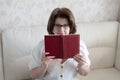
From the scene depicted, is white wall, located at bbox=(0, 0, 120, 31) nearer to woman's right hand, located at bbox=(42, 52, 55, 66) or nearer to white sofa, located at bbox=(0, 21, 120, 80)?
A: white sofa, located at bbox=(0, 21, 120, 80)

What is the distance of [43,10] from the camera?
6.46 ft

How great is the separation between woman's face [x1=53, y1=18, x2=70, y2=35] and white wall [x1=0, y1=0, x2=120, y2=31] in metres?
0.53

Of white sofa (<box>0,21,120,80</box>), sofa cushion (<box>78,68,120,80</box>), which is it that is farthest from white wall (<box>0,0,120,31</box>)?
sofa cushion (<box>78,68,120,80</box>)

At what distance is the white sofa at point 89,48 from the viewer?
1.75 m

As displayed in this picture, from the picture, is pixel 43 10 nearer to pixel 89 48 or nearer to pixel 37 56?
pixel 89 48

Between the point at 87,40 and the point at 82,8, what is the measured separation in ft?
1.06

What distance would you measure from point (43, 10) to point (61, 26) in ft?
2.04

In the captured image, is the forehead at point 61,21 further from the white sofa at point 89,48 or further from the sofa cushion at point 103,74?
the sofa cushion at point 103,74

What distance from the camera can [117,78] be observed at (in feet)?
6.26

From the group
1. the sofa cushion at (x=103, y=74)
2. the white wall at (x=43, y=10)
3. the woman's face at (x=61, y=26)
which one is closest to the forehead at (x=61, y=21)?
the woman's face at (x=61, y=26)

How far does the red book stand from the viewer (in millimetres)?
1252

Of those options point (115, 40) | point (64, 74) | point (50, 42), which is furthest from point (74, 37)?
point (115, 40)

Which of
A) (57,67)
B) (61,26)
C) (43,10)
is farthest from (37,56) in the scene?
(43,10)

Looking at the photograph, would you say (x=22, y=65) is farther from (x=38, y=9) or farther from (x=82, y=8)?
(x=82, y=8)
